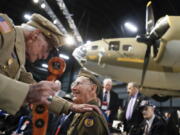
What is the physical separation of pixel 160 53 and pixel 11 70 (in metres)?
3.98

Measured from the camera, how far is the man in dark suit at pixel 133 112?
210 inches

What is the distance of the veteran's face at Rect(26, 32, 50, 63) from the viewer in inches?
66.0

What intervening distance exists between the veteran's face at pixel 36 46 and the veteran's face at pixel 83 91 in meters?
0.89

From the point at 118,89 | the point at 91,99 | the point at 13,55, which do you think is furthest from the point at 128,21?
the point at 13,55

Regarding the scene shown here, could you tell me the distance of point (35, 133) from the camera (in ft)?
5.12

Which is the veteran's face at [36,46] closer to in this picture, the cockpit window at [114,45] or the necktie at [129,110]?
the necktie at [129,110]

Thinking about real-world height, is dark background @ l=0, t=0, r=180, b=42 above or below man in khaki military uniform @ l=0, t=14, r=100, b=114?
above

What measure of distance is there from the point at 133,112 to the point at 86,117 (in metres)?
3.68

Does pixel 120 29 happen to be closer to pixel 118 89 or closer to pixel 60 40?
pixel 118 89

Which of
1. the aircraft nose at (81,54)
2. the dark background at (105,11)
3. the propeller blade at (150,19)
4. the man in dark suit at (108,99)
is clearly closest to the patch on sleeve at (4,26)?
the man in dark suit at (108,99)

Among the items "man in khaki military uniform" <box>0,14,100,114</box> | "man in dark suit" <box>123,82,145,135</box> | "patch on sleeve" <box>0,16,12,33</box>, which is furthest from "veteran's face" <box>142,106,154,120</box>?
"patch on sleeve" <box>0,16,12,33</box>

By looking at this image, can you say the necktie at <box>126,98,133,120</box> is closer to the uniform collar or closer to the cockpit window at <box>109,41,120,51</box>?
the cockpit window at <box>109,41,120,51</box>

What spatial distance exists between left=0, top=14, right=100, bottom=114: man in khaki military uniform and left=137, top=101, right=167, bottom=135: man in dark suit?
310 cm

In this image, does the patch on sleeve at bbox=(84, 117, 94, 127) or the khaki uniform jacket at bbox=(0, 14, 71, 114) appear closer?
the khaki uniform jacket at bbox=(0, 14, 71, 114)
